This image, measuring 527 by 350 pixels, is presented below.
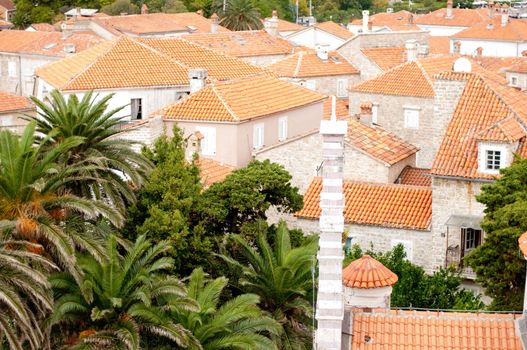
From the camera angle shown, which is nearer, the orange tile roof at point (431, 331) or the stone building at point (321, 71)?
the orange tile roof at point (431, 331)

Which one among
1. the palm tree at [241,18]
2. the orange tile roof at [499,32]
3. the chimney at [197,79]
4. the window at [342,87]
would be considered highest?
the palm tree at [241,18]

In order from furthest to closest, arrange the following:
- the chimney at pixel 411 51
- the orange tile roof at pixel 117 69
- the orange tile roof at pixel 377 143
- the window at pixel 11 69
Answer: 1. the window at pixel 11 69
2. the chimney at pixel 411 51
3. the orange tile roof at pixel 117 69
4. the orange tile roof at pixel 377 143

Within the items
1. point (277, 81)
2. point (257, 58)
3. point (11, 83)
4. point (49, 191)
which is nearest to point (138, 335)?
point (49, 191)

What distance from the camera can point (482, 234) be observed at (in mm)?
34531

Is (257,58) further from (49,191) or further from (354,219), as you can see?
(49,191)

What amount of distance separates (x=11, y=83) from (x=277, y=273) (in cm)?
5716

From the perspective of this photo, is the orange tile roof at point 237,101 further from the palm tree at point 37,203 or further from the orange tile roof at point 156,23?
the orange tile roof at point 156,23

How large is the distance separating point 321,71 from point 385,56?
5.19 m

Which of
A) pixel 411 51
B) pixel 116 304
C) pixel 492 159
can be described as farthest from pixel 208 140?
pixel 411 51

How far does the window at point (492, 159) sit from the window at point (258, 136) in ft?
33.6

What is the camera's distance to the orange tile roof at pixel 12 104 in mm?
60375

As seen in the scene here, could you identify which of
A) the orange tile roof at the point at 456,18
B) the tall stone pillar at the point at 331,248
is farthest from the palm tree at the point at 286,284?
the orange tile roof at the point at 456,18

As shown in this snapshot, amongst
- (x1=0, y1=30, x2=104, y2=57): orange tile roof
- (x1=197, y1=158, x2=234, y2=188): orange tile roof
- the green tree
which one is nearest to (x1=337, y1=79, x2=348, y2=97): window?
(x1=0, y1=30, x2=104, y2=57): orange tile roof

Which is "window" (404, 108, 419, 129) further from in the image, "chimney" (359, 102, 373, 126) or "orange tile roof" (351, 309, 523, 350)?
"orange tile roof" (351, 309, 523, 350)
